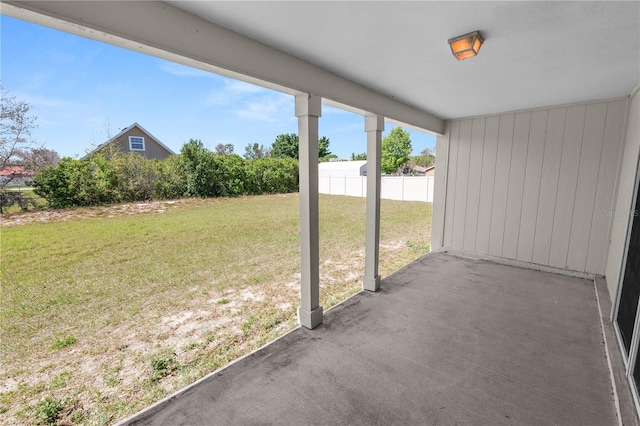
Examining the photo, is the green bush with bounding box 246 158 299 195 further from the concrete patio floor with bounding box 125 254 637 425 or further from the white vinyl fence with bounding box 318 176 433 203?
the concrete patio floor with bounding box 125 254 637 425

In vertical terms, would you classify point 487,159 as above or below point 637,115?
below

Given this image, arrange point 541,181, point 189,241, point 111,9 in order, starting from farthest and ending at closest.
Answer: point 189,241
point 541,181
point 111,9

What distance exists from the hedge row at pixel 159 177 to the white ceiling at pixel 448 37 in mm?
6715

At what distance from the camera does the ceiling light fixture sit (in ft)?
5.53

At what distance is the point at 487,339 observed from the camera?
2.32m

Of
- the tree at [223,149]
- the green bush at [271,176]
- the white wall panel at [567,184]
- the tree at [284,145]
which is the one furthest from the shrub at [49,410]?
the tree at [284,145]

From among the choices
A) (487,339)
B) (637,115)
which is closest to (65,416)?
(487,339)

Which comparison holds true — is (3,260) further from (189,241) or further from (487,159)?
(487,159)

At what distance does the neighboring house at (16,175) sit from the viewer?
472cm

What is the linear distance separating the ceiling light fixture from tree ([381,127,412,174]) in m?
24.1

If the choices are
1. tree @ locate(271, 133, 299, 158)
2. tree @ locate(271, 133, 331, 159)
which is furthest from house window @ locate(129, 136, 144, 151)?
tree @ locate(271, 133, 299, 158)

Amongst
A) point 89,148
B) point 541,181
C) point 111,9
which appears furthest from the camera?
point 89,148

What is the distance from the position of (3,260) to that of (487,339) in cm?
631

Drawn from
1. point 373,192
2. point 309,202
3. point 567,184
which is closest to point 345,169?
point 567,184
